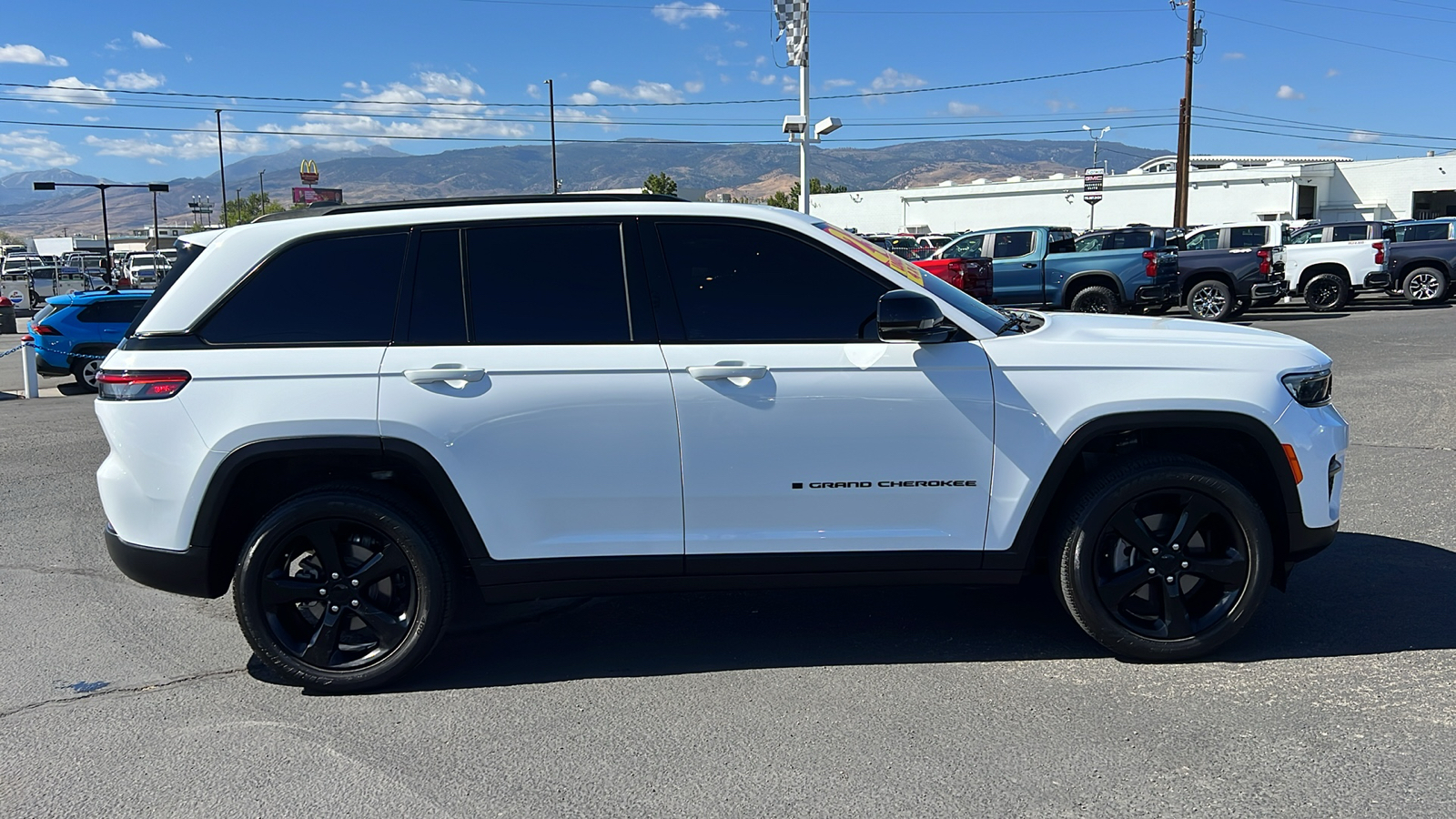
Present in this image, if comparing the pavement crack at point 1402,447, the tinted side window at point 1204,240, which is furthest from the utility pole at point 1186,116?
the pavement crack at point 1402,447

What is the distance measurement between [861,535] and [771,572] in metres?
0.37

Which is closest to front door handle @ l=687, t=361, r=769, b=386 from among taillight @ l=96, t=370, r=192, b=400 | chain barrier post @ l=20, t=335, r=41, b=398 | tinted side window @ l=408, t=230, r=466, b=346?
tinted side window @ l=408, t=230, r=466, b=346

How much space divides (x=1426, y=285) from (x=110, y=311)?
25.3 meters

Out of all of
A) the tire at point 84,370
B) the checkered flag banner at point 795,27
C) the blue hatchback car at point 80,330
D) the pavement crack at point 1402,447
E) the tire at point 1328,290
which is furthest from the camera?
the checkered flag banner at point 795,27

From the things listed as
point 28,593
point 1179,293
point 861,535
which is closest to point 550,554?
point 861,535

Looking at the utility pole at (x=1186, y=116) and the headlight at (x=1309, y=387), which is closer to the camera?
the headlight at (x=1309, y=387)

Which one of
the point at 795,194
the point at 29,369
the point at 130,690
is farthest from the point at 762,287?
the point at 795,194

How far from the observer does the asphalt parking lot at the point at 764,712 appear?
3203 mm

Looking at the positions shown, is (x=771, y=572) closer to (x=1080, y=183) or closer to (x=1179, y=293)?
(x=1179, y=293)

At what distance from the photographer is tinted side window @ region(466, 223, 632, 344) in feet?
13.0

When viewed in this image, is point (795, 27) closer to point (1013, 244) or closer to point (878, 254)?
point (1013, 244)

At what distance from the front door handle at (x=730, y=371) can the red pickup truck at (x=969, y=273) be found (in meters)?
15.1

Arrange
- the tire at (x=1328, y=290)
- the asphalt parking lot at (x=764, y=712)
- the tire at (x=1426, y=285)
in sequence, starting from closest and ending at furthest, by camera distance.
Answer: the asphalt parking lot at (x=764, y=712) < the tire at (x=1328, y=290) < the tire at (x=1426, y=285)

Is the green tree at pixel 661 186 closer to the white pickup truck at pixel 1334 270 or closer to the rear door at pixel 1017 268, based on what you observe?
the rear door at pixel 1017 268
